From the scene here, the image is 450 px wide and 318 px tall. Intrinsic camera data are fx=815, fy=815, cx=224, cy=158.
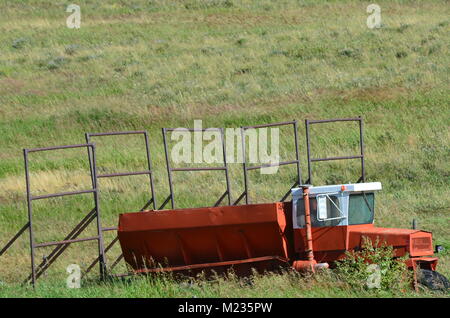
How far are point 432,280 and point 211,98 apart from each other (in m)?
19.0

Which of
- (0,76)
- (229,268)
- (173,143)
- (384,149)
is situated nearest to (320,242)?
(229,268)

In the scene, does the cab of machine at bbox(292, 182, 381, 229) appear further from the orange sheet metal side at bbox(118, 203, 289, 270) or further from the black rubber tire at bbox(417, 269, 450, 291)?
the black rubber tire at bbox(417, 269, 450, 291)

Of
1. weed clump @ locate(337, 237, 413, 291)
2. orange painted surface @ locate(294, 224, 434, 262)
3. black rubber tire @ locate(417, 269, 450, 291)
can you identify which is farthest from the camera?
orange painted surface @ locate(294, 224, 434, 262)

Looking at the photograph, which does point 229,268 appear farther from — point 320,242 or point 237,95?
point 237,95

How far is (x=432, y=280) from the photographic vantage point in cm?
1357

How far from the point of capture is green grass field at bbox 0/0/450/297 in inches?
777

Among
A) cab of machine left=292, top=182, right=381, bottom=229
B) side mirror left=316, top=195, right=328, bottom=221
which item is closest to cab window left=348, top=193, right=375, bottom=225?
cab of machine left=292, top=182, right=381, bottom=229

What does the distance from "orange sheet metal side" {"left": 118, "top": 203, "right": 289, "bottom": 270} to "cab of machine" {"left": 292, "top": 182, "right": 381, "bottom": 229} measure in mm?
347

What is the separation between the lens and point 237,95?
3164 cm

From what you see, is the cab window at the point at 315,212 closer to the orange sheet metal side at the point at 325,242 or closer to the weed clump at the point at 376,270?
the orange sheet metal side at the point at 325,242

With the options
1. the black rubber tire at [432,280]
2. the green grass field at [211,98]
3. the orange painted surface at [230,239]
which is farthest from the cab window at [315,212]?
the black rubber tire at [432,280]

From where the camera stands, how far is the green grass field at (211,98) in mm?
19734

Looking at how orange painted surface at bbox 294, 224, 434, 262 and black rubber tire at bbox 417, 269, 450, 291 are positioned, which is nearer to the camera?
black rubber tire at bbox 417, 269, 450, 291

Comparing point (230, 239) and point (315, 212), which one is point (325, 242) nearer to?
point (315, 212)
